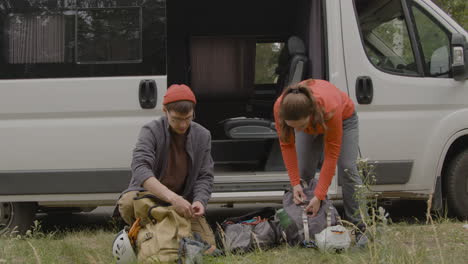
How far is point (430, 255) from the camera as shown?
3281 mm

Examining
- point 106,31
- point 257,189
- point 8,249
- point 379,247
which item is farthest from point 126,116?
point 379,247

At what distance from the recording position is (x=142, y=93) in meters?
4.89

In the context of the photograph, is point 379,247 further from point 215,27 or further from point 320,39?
point 215,27

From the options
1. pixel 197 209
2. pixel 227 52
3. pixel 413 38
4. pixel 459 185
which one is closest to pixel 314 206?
pixel 197 209

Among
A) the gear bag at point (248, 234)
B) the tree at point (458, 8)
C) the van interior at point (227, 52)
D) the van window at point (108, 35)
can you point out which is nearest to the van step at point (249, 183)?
the gear bag at point (248, 234)

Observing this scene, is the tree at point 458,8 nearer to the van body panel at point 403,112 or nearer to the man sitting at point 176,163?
the van body panel at point 403,112

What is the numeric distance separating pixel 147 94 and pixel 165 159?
109cm

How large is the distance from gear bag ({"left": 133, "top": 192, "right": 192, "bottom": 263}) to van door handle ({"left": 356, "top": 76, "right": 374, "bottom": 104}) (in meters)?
2.00

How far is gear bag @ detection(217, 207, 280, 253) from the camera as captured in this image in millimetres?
3951

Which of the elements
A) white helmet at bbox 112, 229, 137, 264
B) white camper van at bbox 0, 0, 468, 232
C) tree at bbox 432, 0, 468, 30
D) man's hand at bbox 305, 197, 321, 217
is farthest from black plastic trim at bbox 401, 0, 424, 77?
tree at bbox 432, 0, 468, 30

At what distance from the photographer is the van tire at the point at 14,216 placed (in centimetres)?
505

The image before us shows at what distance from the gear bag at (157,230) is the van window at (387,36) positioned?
7.70 feet

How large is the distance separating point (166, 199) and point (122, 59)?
1698 mm

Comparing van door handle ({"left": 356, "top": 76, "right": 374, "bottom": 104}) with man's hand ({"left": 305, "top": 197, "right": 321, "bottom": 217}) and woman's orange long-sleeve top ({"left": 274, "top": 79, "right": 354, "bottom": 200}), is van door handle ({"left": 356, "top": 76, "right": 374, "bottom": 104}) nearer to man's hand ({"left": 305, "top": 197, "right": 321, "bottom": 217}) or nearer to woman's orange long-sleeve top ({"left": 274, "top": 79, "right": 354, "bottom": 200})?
woman's orange long-sleeve top ({"left": 274, "top": 79, "right": 354, "bottom": 200})
